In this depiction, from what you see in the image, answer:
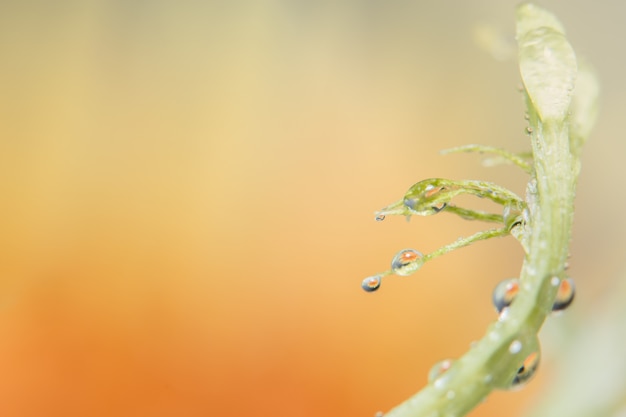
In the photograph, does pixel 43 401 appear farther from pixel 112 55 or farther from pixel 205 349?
pixel 112 55

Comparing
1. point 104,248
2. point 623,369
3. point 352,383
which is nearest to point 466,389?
point 623,369

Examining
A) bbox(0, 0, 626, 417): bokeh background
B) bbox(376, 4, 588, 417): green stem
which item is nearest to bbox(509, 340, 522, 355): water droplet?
bbox(376, 4, 588, 417): green stem

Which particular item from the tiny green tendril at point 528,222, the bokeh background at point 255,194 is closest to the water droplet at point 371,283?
the tiny green tendril at point 528,222

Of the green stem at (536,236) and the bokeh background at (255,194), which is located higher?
the bokeh background at (255,194)

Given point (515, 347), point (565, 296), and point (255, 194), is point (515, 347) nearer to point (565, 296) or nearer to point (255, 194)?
point (565, 296)

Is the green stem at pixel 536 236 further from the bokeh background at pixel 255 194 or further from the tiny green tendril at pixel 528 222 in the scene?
the bokeh background at pixel 255 194

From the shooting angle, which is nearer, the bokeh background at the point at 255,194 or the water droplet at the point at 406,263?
the water droplet at the point at 406,263
